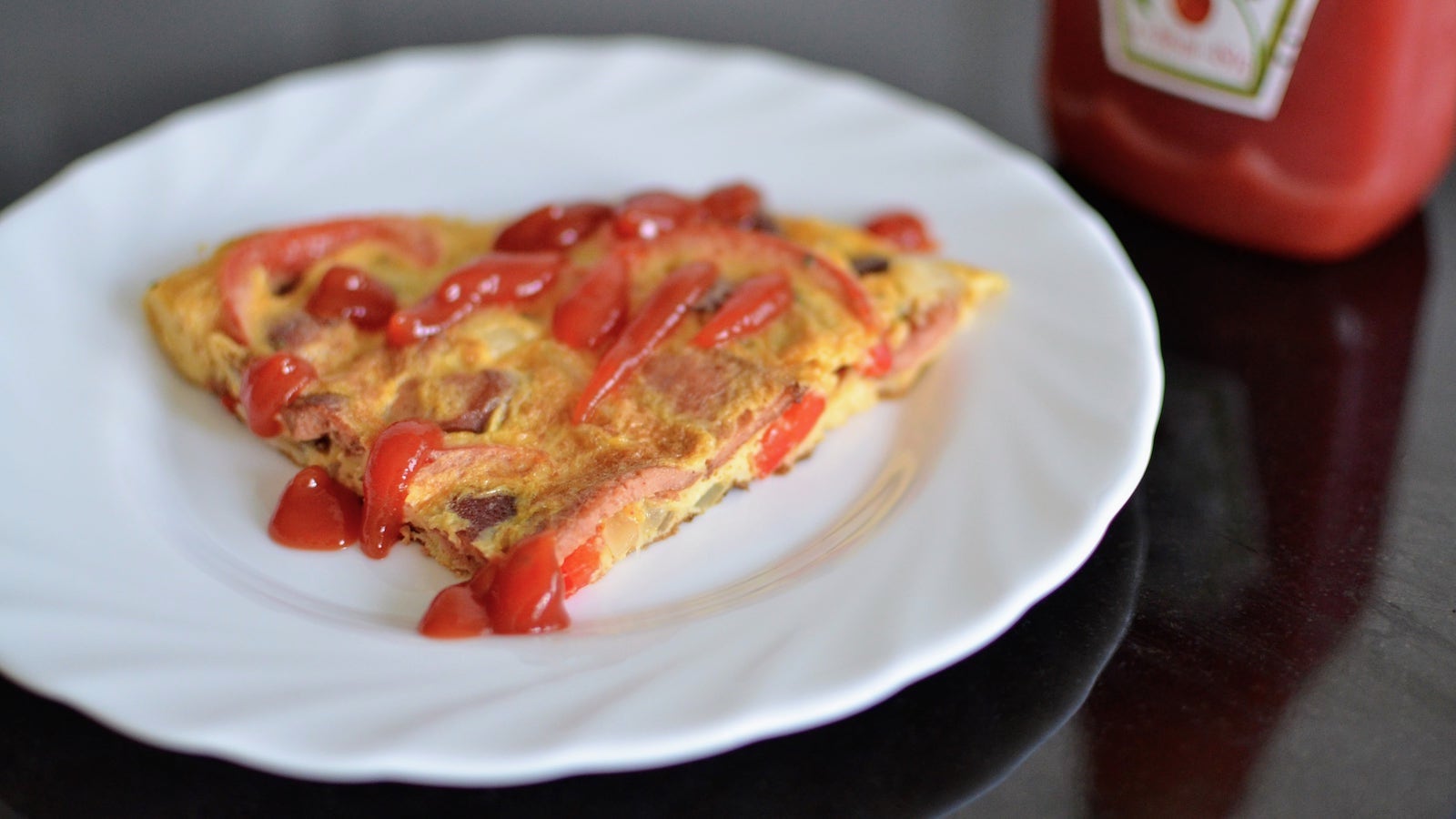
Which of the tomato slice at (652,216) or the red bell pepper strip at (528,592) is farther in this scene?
the tomato slice at (652,216)

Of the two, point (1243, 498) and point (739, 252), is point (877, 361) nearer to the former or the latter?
point (739, 252)

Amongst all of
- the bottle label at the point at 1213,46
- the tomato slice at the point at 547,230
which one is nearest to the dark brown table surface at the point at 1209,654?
the bottle label at the point at 1213,46

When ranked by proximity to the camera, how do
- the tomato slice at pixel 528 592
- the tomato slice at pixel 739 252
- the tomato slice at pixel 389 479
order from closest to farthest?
1. the tomato slice at pixel 528 592
2. the tomato slice at pixel 389 479
3. the tomato slice at pixel 739 252

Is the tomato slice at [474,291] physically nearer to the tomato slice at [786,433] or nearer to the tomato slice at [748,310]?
the tomato slice at [748,310]

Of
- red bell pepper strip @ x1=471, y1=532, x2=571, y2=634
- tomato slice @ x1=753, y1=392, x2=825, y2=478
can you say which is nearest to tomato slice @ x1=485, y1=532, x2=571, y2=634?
red bell pepper strip @ x1=471, y1=532, x2=571, y2=634

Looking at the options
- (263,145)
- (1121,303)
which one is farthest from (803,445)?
(263,145)

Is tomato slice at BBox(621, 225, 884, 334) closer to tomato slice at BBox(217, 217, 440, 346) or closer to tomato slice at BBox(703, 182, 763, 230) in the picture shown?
tomato slice at BBox(703, 182, 763, 230)

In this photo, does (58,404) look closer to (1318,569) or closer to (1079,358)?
(1079,358)
